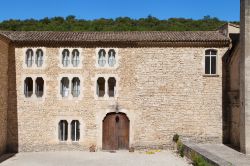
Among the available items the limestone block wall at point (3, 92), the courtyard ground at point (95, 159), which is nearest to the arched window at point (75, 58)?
the limestone block wall at point (3, 92)

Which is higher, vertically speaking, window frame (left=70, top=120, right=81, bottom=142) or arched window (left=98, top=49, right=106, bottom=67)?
arched window (left=98, top=49, right=106, bottom=67)

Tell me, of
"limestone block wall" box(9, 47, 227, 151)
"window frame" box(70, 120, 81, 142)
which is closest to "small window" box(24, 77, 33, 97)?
"limestone block wall" box(9, 47, 227, 151)

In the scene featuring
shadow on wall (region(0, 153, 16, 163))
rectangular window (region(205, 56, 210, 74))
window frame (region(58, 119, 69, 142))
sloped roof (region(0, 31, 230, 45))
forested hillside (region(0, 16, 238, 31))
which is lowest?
shadow on wall (region(0, 153, 16, 163))

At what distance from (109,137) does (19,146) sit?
17.3 ft

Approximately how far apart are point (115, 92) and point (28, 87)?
208 inches

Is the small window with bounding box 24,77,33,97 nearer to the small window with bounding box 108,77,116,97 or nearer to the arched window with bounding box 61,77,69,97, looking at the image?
the arched window with bounding box 61,77,69,97

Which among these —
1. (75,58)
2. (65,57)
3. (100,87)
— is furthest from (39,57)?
(100,87)

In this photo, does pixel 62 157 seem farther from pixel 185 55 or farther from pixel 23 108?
pixel 185 55

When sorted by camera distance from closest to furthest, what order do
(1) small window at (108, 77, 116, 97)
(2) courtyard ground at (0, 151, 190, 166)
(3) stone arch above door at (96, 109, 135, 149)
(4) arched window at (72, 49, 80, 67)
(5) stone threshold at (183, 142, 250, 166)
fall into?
(5) stone threshold at (183, 142, 250, 166) < (2) courtyard ground at (0, 151, 190, 166) < (3) stone arch above door at (96, 109, 135, 149) < (4) arched window at (72, 49, 80, 67) < (1) small window at (108, 77, 116, 97)

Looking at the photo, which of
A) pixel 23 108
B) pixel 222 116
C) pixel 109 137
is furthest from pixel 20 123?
pixel 222 116

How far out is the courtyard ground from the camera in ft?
51.3

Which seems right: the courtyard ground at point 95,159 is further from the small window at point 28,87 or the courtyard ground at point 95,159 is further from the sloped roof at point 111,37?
the sloped roof at point 111,37

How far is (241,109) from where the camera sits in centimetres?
1633

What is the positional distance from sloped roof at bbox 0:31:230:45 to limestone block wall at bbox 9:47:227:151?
582mm
